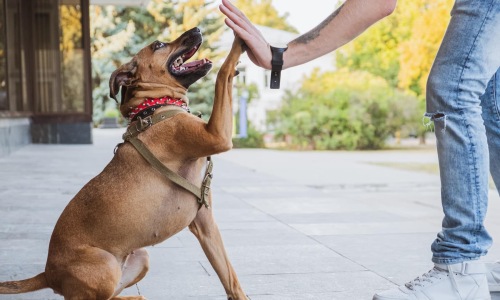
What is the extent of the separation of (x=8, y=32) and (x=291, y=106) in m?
14.1

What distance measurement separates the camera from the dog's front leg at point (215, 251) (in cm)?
296

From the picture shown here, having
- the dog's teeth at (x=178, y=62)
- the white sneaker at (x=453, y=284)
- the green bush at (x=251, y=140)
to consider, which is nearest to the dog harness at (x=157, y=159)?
the dog's teeth at (x=178, y=62)

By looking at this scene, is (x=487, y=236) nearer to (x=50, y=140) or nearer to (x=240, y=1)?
(x=50, y=140)

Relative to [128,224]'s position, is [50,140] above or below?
below

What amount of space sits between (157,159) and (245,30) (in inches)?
25.5

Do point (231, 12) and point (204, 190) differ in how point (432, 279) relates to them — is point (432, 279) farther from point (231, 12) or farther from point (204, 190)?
point (231, 12)

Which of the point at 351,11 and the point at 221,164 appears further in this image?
the point at 221,164

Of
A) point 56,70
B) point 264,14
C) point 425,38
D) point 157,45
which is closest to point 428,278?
point 157,45

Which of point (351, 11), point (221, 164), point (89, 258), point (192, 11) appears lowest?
point (221, 164)

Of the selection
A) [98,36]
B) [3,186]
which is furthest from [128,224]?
[98,36]

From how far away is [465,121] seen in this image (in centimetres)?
276

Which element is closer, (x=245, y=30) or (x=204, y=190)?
(x=245, y=30)

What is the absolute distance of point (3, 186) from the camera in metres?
7.49

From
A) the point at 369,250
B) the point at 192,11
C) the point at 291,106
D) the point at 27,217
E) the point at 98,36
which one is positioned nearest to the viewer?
the point at 369,250
